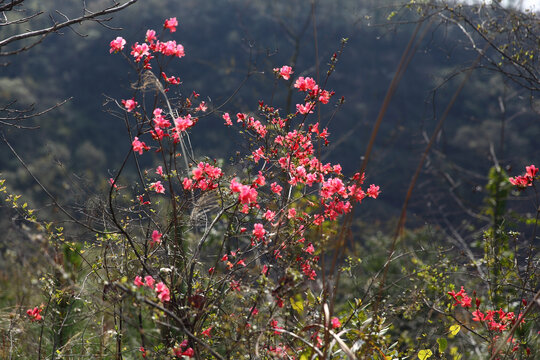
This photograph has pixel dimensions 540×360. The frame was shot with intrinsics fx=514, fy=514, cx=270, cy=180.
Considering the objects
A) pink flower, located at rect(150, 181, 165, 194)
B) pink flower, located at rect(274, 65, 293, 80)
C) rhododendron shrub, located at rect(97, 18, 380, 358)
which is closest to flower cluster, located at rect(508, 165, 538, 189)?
rhododendron shrub, located at rect(97, 18, 380, 358)

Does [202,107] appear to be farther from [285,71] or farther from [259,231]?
[259,231]

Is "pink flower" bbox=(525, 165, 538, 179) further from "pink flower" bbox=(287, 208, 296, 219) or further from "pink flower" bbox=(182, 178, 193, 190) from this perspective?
"pink flower" bbox=(182, 178, 193, 190)

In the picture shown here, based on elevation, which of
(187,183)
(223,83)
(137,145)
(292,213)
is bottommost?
(223,83)

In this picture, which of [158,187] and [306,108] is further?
A: [306,108]

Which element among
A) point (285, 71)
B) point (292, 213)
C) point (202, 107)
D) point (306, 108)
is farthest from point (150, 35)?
point (292, 213)

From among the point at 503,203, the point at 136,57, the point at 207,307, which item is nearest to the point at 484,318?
the point at 207,307

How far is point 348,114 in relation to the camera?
29.5 meters

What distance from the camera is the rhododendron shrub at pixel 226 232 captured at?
219 cm

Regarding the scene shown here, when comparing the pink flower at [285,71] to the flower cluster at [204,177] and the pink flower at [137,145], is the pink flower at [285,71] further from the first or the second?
the pink flower at [137,145]

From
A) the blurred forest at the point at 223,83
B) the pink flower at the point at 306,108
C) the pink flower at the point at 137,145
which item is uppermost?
the pink flower at the point at 306,108

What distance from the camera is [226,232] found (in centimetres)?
246

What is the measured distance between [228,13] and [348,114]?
10.9 m

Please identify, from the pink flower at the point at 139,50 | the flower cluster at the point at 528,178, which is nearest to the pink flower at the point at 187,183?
the pink flower at the point at 139,50

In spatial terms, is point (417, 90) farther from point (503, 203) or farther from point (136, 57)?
point (136, 57)
